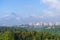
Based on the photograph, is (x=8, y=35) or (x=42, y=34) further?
(x=42, y=34)

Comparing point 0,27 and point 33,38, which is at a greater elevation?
point 0,27

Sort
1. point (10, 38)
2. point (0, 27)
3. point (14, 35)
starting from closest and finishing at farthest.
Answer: point (10, 38) → point (14, 35) → point (0, 27)

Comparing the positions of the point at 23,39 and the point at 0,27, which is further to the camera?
the point at 0,27

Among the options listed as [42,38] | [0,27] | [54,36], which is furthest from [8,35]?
[0,27]

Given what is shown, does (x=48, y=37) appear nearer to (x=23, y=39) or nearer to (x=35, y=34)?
(x=35, y=34)

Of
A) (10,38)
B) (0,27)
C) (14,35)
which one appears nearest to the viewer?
(10,38)

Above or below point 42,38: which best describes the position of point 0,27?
above

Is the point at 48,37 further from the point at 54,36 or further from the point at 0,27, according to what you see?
the point at 0,27

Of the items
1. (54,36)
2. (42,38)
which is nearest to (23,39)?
(42,38)
